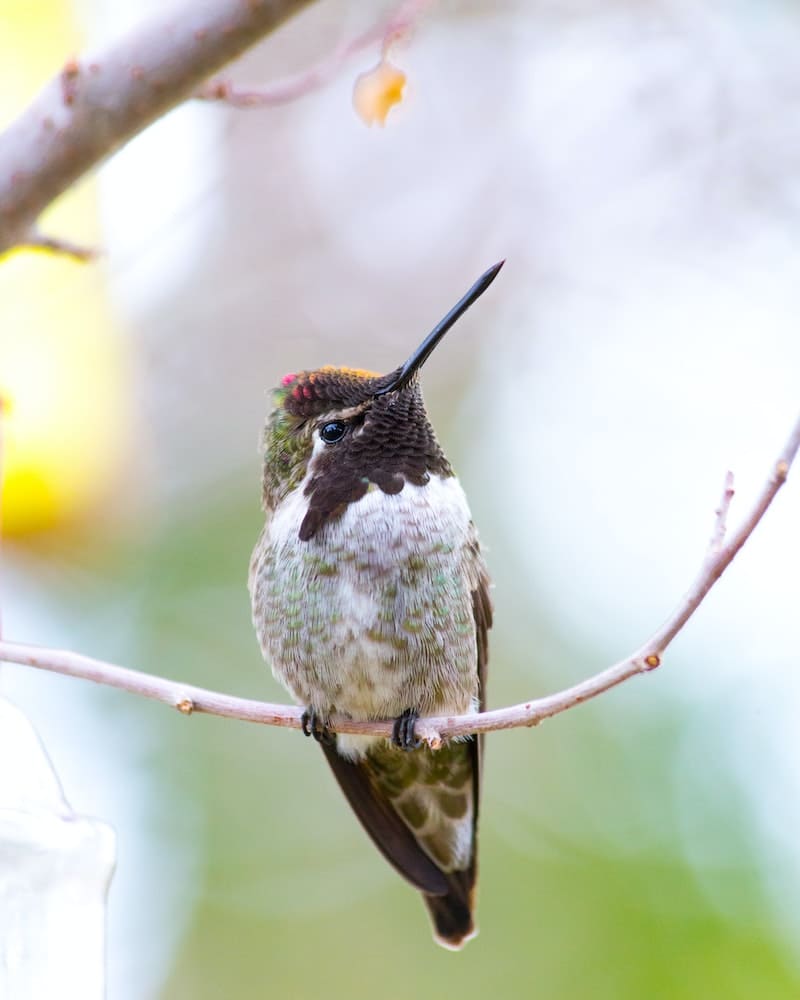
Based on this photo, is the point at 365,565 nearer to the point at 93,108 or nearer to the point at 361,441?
the point at 361,441

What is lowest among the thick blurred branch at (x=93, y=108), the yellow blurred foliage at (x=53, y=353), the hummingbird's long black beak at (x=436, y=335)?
the yellow blurred foliage at (x=53, y=353)

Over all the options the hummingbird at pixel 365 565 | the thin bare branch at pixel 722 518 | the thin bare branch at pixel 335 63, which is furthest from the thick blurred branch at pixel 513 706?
the thin bare branch at pixel 335 63

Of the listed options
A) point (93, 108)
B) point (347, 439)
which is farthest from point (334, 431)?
point (93, 108)

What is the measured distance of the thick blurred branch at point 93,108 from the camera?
223 cm

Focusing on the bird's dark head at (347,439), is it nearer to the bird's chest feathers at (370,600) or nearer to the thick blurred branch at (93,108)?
the bird's chest feathers at (370,600)

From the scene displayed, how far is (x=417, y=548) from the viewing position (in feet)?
9.90

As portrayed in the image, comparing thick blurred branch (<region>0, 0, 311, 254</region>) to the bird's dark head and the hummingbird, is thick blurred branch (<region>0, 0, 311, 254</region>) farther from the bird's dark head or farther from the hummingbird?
the bird's dark head

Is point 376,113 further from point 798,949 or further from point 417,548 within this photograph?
point 798,949

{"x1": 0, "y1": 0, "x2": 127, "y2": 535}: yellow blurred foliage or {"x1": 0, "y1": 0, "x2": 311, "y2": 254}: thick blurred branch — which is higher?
{"x1": 0, "y1": 0, "x2": 311, "y2": 254}: thick blurred branch

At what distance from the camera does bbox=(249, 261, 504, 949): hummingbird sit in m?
3.00

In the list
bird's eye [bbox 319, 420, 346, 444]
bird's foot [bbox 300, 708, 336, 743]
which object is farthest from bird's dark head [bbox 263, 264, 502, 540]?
bird's foot [bbox 300, 708, 336, 743]

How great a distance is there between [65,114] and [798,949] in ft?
15.7

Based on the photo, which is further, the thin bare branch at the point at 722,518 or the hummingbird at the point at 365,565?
the hummingbird at the point at 365,565

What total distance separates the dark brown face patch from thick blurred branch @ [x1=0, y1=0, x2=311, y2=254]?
1.02m
